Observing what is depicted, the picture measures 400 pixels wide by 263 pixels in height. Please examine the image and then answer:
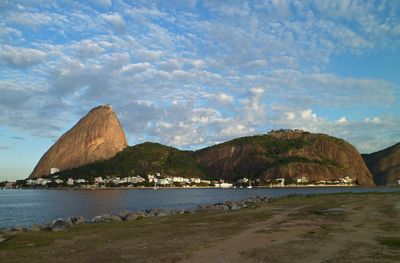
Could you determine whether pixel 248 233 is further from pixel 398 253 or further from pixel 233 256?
pixel 398 253

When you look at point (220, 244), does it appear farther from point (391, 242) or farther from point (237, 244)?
point (391, 242)

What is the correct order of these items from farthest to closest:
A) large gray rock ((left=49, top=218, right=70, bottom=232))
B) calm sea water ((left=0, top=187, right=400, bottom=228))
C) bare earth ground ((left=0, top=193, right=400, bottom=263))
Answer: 1. calm sea water ((left=0, top=187, right=400, bottom=228))
2. large gray rock ((left=49, top=218, right=70, bottom=232))
3. bare earth ground ((left=0, top=193, right=400, bottom=263))

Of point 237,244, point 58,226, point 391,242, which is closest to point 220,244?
point 237,244

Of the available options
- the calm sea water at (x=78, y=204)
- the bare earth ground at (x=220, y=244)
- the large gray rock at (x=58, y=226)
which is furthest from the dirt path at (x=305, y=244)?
the calm sea water at (x=78, y=204)

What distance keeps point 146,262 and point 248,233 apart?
8.57 meters

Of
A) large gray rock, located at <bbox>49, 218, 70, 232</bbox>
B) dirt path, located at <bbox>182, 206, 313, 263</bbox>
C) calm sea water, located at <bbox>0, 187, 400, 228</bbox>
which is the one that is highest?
calm sea water, located at <bbox>0, 187, 400, 228</bbox>

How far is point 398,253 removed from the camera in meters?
15.4

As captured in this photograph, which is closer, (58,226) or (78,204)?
(58,226)

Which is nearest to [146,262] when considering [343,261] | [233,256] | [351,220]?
[233,256]

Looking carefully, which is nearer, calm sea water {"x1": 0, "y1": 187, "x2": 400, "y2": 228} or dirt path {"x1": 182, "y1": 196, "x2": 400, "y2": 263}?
dirt path {"x1": 182, "y1": 196, "x2": 400, "y2": 263}

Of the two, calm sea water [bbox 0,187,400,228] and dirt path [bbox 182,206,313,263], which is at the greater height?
calm sea water [bbox 0,187,400,228]

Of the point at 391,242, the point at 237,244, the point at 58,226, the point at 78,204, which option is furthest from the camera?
the point at 78,204

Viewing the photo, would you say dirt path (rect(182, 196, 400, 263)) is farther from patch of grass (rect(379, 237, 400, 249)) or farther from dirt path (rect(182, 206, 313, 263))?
patch of grass (rect(379, 237, 400, 249))

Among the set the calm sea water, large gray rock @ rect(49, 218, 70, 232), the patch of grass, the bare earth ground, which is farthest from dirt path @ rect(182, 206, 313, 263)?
the calm sea water
